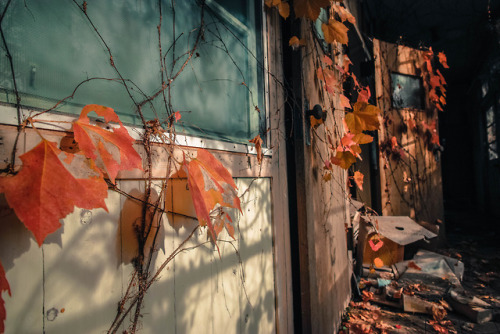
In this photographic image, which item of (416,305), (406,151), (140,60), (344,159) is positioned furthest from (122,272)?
(406,151)

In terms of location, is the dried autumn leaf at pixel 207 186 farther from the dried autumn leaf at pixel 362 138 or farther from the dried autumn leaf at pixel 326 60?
the dried autumn leaf at pixel 326 60

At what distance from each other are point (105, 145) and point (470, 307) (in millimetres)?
3145

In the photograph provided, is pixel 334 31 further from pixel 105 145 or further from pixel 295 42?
pixel 105 145

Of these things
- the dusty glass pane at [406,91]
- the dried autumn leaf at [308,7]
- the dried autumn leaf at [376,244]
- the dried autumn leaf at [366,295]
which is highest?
the dusty glass pane at [406,91]

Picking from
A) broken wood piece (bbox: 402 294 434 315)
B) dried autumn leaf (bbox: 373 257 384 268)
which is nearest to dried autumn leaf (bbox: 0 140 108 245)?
broken wood piece (bbox: 402 294 434 315)

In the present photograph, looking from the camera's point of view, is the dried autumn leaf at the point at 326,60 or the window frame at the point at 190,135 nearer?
the window frame at the point at 190,135

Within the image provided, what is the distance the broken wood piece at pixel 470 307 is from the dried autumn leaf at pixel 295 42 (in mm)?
2714

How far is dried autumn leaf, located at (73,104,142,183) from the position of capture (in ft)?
1.94

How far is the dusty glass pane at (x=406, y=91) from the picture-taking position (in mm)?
4305

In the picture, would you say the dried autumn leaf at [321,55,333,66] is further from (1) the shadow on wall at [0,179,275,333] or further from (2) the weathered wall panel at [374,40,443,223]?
(2) the weathered wall panel at [374,40,443,223]

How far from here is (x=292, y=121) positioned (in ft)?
5.53

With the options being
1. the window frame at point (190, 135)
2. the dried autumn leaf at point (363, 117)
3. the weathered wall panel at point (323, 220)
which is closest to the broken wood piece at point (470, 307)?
the weathered wall panel at point (323, 220)

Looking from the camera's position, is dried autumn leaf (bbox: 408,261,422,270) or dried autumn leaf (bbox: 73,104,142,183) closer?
dried autumn leaf (bbox: 73,104,142,183)

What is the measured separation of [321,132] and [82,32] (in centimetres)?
171
